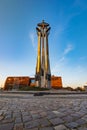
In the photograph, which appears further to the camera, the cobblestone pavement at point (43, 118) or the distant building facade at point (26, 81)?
the distant building facade at point (26, 81)

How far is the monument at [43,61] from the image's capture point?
1241 inches

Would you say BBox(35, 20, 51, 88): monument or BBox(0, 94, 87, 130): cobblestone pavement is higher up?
BBox(35, 20, 51, 88): monument

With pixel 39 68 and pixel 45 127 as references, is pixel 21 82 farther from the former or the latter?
pixel 45 127

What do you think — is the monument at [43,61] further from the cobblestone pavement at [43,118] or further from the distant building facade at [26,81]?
the cobblestone pavement at [43,118]

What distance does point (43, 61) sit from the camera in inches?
1296

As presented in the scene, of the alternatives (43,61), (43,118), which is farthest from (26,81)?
(43,118)

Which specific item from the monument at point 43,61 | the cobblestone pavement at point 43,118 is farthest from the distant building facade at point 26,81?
the cobblestone pavement at point 43,118

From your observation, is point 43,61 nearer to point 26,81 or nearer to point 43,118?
point 26,81

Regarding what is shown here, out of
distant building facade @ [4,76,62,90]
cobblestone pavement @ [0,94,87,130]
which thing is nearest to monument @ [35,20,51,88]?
distant building facade @ [4,76,62,90]

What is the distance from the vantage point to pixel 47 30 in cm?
3453

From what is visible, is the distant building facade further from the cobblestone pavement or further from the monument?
the cobblestone pavement

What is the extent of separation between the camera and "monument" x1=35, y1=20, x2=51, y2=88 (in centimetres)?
3153

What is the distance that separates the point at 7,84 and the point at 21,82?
10.4 ft

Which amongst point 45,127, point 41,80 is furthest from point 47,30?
point 45,127
